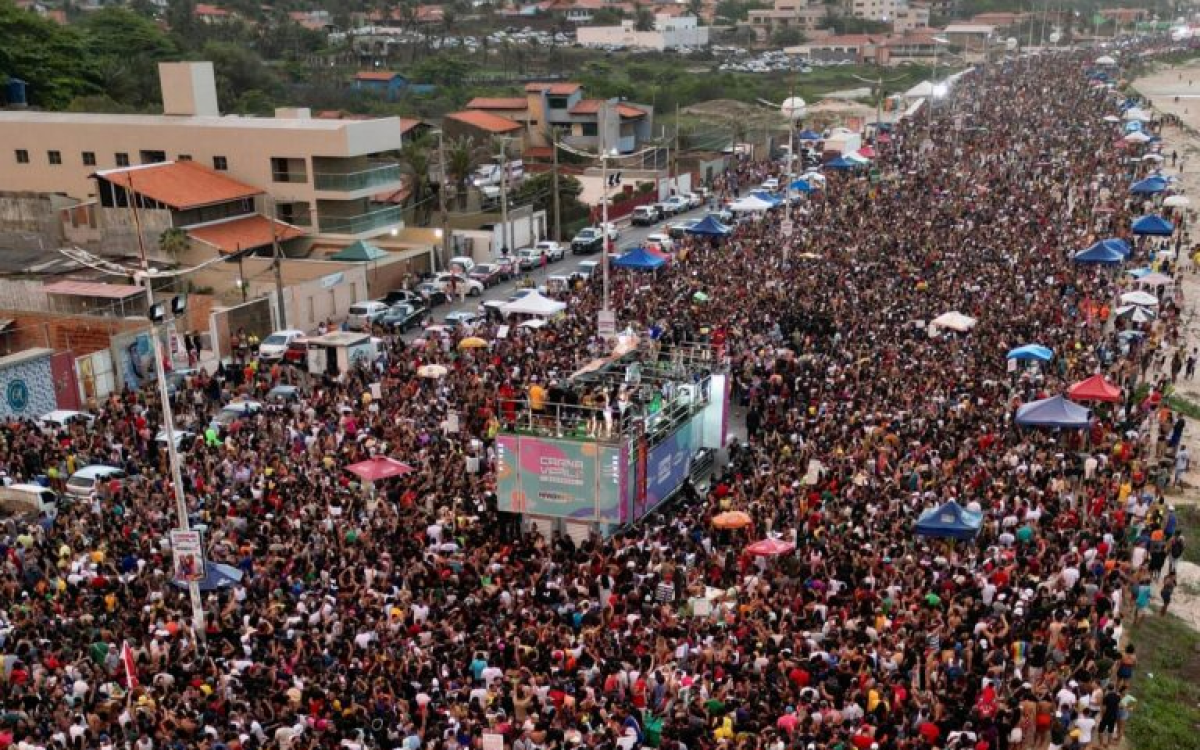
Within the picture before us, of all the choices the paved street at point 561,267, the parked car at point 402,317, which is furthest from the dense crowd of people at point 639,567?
the paved street at point 561,267

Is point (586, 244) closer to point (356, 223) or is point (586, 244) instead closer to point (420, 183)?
point (356, 223)

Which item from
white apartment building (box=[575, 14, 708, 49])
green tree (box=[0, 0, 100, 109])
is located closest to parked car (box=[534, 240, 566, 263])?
green tree (box=[0, 0, 100, 109])

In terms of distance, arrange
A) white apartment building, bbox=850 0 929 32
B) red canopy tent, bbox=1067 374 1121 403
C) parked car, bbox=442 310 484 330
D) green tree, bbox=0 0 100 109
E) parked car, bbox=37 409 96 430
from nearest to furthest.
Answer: red canopy tent, bbox=1067 374 1121 403
parked car, bbox=37 409 96 430
parked car, bbox=442 310 484 330
green tree, bbox=0 0 100 109
white apartment building, bbox=850 0 929 32

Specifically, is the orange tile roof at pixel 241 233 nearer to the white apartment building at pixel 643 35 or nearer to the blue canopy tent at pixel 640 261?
the blue canopy tent at pixel 640 261

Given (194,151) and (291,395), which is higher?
(194,151)

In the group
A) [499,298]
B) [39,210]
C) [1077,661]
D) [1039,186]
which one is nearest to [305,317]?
[499,298]

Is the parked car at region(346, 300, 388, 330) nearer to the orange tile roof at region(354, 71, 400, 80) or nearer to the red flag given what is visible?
the red flag

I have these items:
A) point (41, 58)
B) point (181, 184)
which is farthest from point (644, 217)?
point (41, 58)

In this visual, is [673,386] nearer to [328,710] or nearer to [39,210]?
[328,710]
